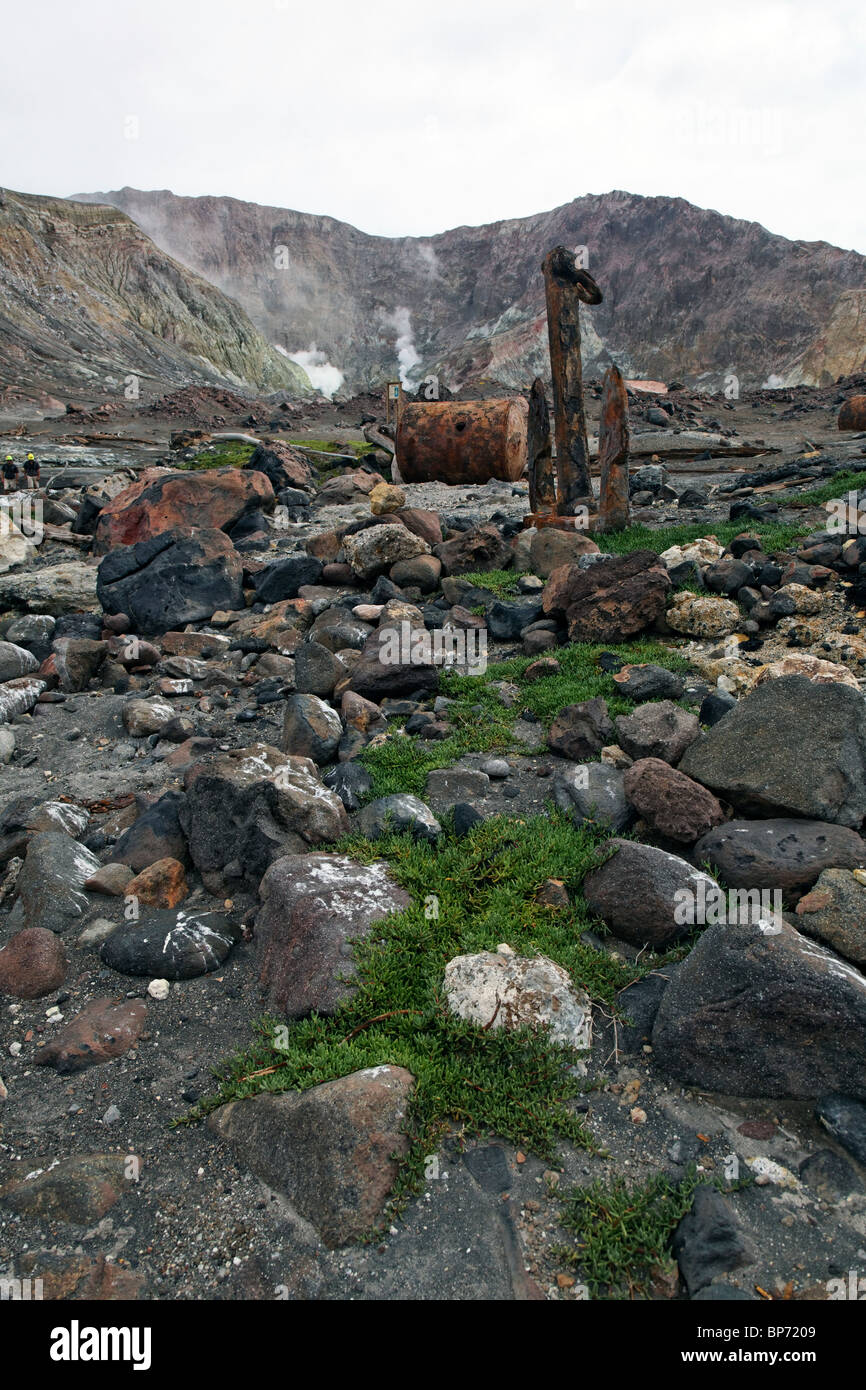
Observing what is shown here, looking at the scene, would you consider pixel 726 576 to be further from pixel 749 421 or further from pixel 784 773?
pixel 749 421

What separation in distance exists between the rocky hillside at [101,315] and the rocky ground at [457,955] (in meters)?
27.6

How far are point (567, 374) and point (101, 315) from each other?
119 ft

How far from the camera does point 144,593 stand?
7695mm

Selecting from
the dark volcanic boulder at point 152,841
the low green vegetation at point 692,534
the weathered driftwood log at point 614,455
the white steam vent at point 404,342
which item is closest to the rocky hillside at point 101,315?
the white steam vent at point 404,342

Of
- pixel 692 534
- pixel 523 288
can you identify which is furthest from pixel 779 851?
pixel 523 288

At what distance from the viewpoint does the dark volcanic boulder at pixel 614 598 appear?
592 centimetres

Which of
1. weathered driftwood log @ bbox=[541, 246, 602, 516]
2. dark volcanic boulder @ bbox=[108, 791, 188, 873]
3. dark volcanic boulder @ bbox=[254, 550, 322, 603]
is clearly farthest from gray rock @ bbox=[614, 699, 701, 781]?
weathered driftwood log @ bbox=[541, 246, 602, 516]

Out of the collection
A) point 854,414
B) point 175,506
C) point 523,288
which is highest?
point 523,288

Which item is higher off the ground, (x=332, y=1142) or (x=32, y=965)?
(x=32, y=965)

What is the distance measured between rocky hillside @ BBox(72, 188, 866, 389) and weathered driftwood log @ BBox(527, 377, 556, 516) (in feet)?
117

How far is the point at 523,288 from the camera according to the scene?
214 ft

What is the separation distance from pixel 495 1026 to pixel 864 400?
53.3ft

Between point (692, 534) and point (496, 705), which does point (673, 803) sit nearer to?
point (496, 705)
